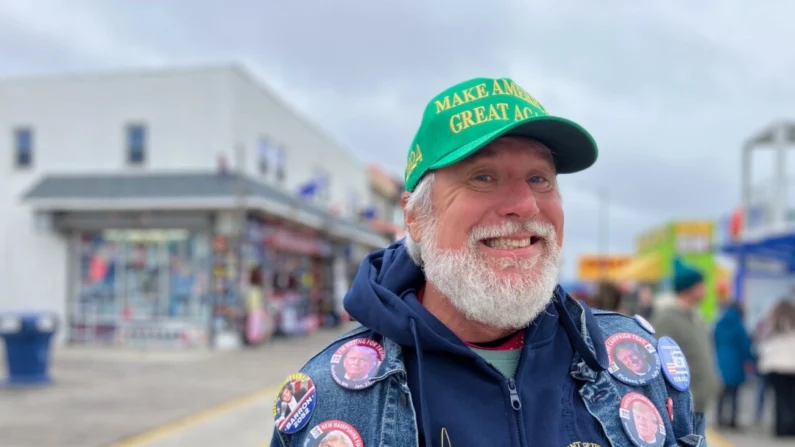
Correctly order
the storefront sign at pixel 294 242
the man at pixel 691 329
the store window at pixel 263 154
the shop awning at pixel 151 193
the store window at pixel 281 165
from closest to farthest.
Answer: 1. the man at pixel 691 329
2. the shop awning at pixel 151 193
3. the storefront sign at pixel 294 242
4. the store window at pixel 263 154
5. the store window at pixel 281 165

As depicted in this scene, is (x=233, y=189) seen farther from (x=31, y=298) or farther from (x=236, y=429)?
(x=236, y=429)

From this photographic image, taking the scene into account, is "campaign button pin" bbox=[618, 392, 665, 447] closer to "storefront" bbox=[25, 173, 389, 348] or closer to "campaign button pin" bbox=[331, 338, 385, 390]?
"campaign button pin" bbox=[331, 338, 385, 390]

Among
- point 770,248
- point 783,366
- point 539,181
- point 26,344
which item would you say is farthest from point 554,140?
point 26,344

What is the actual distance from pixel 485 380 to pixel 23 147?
20155mm

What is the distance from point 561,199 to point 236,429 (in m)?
6.44

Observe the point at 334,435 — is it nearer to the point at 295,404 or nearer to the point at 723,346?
the point at 295,404

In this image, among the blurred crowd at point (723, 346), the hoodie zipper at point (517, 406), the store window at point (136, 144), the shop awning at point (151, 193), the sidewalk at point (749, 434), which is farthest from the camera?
the store window at point (136, 144)

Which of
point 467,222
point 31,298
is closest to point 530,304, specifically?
point 467,222

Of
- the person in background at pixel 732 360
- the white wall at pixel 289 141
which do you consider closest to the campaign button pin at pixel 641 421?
the person in background at pixel 732 360

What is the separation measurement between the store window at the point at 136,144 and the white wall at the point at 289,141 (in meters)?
2.68

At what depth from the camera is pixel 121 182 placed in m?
17.2

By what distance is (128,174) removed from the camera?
17.5m

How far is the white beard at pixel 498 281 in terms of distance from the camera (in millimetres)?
1688

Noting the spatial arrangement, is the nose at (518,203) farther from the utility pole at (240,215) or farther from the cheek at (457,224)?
the utility pole at (240,215)
